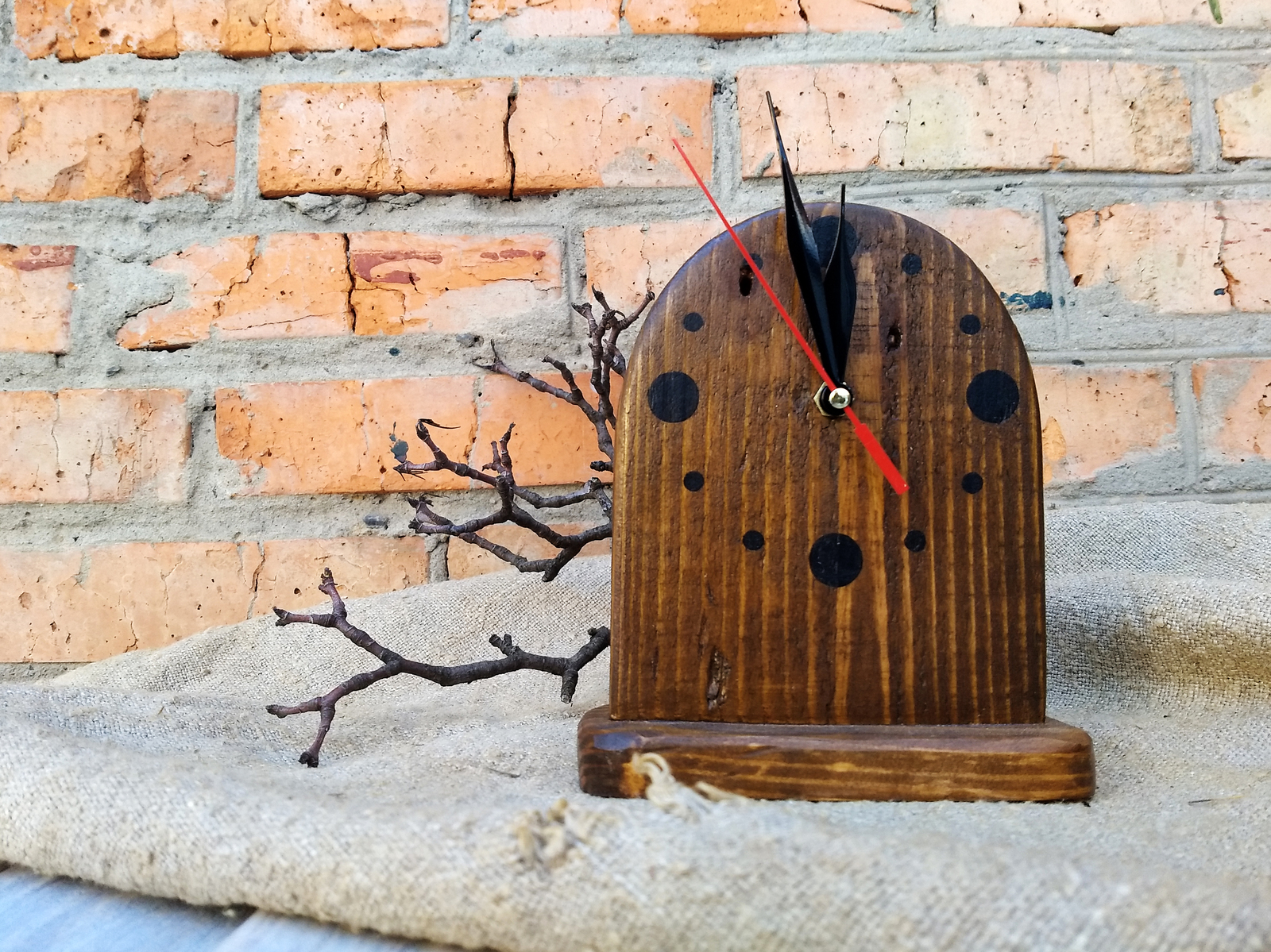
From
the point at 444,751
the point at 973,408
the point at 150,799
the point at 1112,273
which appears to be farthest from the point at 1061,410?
the point at 150,799

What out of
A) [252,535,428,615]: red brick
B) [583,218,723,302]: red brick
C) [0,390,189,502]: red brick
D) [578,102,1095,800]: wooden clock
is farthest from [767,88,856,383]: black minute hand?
[0,390,189,502]: red brick

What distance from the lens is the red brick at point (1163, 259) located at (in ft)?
2.55

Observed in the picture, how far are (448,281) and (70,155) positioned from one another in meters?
0.31

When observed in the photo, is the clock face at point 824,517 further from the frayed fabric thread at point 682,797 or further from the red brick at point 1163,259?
the red brick at point 1163,259

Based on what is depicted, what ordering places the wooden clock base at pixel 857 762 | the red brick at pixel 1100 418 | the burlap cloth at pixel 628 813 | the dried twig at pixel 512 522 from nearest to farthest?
the burlap cloth at pixel 628 813
the wooden clock base at pixel 857 762
the dried twig at pixel 512 522
the red brick at pixel 1100 418

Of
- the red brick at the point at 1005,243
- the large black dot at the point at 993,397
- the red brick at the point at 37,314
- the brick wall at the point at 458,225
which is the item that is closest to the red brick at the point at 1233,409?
the brick wall at the point at 458,225

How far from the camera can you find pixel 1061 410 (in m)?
0.77

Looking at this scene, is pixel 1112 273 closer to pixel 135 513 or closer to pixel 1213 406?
pixel 1213 406

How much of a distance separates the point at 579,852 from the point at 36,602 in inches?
24.1

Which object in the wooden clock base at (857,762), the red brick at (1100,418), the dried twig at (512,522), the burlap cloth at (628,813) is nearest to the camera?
the burlap cloth at (628,813)

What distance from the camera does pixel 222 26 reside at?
79 cm

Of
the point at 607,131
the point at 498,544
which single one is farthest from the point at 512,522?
the point at 607,131

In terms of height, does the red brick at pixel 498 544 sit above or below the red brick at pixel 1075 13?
below

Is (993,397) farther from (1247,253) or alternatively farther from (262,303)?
(262,303)
